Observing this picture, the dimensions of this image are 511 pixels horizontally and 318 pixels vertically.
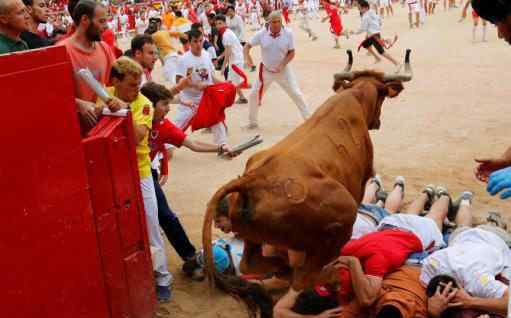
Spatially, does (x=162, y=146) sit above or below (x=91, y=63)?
below

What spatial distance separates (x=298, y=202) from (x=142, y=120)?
5.18 ft

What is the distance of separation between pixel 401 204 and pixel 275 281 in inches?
73.5

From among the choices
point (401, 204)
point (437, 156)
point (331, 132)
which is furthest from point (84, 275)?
point (437, 156)

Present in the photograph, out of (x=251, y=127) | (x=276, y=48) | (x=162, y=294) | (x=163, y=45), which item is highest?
(x=276, y=48)

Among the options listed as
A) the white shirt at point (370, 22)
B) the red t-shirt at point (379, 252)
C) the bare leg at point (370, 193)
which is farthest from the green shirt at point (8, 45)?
the white shirt at point (370, 22)

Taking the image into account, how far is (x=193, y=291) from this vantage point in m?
4.91

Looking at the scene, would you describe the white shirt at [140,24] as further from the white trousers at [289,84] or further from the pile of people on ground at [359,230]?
the pile of people on ground at [359,230]

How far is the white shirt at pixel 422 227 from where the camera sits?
4715mm

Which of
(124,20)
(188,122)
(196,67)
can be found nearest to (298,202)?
(188,122)

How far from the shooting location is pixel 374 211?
5.34m

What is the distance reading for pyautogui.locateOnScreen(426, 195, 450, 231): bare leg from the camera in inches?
205

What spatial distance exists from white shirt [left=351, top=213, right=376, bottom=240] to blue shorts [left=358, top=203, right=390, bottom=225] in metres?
0.10

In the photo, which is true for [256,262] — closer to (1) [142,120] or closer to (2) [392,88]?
(1) [142,120]

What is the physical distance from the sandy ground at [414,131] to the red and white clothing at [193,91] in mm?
450
